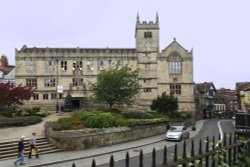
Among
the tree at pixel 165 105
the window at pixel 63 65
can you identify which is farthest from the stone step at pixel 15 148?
the window at pixel 63 65

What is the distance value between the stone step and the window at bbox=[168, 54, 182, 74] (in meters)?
42.6

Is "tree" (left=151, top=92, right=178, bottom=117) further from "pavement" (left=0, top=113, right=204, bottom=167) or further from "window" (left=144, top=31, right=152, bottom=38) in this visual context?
"pavement" (left=0, top=113, right=204, bottom=167)

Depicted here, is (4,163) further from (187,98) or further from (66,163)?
(187,98)

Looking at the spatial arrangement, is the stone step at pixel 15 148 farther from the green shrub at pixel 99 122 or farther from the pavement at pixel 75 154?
the green shrub at pixel 99 122

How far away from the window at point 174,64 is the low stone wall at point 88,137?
33.8 meters

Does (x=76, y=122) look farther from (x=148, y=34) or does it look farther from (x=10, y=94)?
(x=148, y=34)

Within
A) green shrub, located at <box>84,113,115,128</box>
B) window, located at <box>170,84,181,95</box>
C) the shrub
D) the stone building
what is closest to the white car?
green shrub, located at <box>84,113,115,128</box>

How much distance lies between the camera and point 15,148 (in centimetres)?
2823

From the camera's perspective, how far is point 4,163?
24.0 metres

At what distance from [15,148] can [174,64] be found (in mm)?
46826

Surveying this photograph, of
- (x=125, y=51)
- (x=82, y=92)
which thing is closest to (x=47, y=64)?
(x=82, y=92)

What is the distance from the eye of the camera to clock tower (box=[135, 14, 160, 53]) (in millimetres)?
69625

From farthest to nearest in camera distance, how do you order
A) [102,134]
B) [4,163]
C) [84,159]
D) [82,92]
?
[82,92] → [102,134] → [84,159] → [4,163]

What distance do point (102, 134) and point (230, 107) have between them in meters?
97.6
